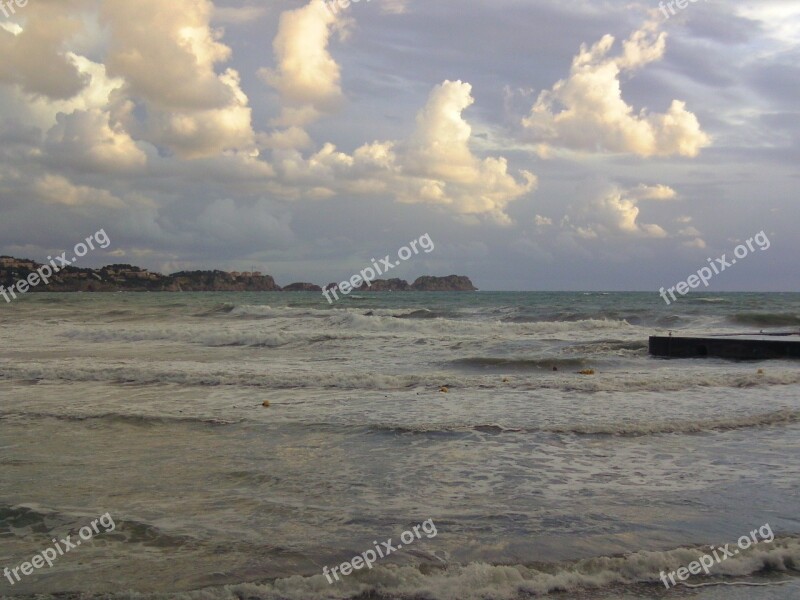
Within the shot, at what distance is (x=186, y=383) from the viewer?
16.1 metres

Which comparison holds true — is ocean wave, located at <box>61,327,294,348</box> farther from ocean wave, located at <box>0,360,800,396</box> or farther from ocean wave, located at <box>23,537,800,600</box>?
ocean wave, located at <box>23,537,800,600</box>

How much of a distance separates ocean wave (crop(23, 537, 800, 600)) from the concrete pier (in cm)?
1665

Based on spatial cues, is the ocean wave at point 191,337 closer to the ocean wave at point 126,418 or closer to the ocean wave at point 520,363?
the ocean wave at point 520,363

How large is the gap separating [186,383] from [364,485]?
9767 millimetres

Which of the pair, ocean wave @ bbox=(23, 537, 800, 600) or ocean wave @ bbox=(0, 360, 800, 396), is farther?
ocean wave @ bbox=(0, 360, 800, 396)

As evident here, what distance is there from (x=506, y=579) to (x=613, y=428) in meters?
5.98

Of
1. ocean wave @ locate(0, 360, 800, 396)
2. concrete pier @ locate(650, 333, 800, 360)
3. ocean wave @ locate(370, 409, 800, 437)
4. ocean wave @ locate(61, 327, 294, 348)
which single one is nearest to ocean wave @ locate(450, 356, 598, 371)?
ocean wave @ locate(0, 360, 800, 396)

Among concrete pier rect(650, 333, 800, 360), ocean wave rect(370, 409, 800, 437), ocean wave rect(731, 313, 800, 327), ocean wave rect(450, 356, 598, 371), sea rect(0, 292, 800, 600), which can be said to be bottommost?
sea rect(0, 292, 800, 600)

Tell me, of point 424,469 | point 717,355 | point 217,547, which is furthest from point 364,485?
point 717,355

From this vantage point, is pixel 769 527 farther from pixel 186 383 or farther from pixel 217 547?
pixel 186 383

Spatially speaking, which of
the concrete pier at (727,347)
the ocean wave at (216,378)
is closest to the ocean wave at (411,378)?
the ocean wave at (216,378)

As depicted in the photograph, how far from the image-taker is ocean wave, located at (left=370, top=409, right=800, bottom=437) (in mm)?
10320

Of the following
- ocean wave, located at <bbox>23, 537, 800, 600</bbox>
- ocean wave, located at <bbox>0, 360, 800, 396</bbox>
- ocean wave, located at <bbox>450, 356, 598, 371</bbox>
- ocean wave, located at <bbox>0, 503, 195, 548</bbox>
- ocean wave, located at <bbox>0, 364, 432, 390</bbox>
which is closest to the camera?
ocean wave, located at <bbox>23, 537, 800, 600</bbox>

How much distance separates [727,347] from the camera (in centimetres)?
2097
